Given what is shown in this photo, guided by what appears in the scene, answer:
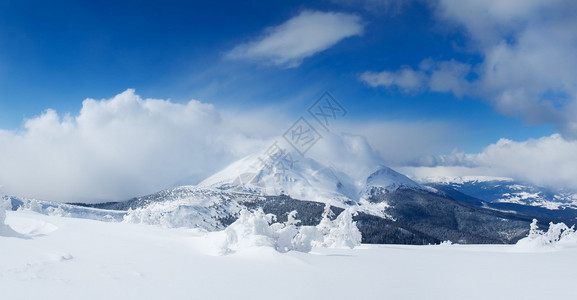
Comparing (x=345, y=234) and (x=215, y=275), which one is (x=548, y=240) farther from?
(x=215, y=275)

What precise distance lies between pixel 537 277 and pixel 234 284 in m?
13.9

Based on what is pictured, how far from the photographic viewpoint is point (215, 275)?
1112 centimetres

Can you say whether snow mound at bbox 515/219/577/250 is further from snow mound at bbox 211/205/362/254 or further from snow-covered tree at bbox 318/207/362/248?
snow mound at bbox 211/205/362/254

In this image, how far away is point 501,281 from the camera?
1339cm

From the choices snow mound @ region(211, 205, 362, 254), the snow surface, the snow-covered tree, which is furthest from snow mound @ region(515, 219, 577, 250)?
snow mound @ region(211, 205, 362, 254)

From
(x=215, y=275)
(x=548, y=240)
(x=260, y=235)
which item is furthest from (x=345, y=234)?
(x=215, y=275)

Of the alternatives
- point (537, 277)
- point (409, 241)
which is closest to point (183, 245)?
point (537, 277)

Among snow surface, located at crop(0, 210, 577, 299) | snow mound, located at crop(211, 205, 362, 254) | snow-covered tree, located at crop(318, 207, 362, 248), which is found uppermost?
snow mound, located at crop(211, 205, 362, 254)

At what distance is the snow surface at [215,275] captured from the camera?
29.6 ft

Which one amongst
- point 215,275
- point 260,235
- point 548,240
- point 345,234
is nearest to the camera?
point 215,275

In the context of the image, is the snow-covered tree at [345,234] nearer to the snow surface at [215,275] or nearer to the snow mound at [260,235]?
the snow mound at [260,235]

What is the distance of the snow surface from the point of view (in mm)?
9008

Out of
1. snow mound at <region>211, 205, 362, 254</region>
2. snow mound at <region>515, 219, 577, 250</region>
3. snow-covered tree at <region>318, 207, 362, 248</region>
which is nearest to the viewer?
snow mound at <region>211, 205, 362, 254</region>

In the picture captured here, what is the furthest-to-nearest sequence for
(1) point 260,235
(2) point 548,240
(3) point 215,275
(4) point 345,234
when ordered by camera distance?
(4) point 345,234
(2) point 548,240
(1) point 260,235
(3) point 215,275
